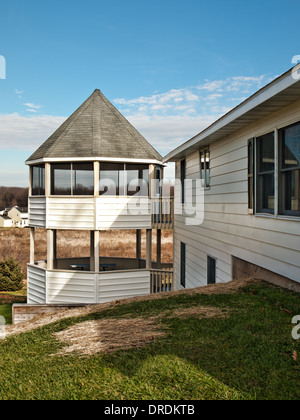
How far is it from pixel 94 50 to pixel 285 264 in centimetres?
1647

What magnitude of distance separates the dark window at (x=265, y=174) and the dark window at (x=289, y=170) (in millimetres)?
422

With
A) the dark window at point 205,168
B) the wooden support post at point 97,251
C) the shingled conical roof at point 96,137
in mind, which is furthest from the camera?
the shingled conical roof at point 96,137

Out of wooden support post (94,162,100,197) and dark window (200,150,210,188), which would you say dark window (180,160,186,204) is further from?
wooden support post (94,162,100,197)

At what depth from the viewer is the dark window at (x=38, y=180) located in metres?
Result: 16.8

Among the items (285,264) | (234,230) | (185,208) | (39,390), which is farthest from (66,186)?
(39,390)

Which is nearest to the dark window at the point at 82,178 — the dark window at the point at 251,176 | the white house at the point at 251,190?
the white house at the point at 251,190

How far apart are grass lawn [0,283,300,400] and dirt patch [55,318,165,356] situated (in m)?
0.14

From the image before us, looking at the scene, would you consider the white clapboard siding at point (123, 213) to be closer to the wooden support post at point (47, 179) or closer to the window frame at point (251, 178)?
the wooden support post at point (47, 179)

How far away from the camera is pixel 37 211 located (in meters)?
16.8

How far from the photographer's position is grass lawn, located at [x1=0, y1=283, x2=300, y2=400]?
3854 millimetres

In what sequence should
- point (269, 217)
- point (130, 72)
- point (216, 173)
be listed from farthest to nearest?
point (130, 72)
point (216, 173)
point (269, 217)

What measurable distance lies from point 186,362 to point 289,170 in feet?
13.2
